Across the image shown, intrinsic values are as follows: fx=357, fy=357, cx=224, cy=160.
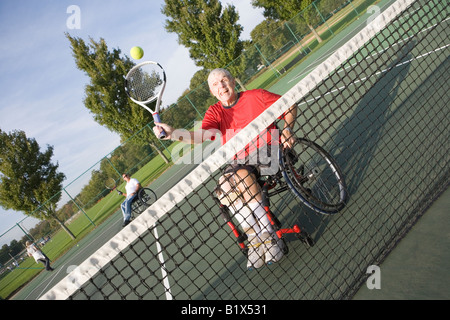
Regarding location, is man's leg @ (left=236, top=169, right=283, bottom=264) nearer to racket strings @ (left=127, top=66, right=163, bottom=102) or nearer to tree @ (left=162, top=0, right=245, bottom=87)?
racket strings @ (left=127, top=66, right=163, bottom=102)

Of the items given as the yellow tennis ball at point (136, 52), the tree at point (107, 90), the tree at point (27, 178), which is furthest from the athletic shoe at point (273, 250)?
the tree at point (107, 90)

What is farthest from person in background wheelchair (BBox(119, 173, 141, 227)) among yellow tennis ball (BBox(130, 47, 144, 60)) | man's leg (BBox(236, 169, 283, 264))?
man's leg (BBox(236, 169, 283, 264))

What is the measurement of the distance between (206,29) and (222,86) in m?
20.9

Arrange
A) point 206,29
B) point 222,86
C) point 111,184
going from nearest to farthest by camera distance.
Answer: point 222,86 < point 111,184 < point 206,29

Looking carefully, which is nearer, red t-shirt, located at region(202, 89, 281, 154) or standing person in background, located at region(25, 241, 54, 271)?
red t-shirt, located at region(202, 89, 281, 154)

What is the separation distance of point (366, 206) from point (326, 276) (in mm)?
930

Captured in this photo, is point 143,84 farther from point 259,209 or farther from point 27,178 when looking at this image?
point 27,178

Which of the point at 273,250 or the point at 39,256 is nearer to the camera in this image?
the point at 273,250

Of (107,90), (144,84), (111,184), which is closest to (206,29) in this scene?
(107,90)

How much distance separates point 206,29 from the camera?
2291 centimetres

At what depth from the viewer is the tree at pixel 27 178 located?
15195 mm

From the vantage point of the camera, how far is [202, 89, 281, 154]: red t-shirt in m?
3.49

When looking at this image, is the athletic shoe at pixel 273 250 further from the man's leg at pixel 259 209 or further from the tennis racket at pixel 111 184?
the tennis racket at pixel 111 184

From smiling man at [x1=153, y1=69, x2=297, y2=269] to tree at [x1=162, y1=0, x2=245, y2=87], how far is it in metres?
20.0
